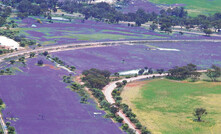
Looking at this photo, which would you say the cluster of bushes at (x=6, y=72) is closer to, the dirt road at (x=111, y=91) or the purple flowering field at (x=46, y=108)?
the purple flowering field at (x=46, y=108)

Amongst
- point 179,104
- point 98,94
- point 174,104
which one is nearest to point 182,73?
point 179,104

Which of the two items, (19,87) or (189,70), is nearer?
(19,87)

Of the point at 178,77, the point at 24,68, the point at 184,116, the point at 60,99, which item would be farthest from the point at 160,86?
the point at 24,68

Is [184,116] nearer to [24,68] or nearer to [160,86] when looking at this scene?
[160,86]

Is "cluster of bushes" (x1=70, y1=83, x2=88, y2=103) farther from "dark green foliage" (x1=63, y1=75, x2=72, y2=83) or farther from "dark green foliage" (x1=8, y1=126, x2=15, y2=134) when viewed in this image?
"dark green foliage" (x1=8, y1=126, x2=15, y2=134)

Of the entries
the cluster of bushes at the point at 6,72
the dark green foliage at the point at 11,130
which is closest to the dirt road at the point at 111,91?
the dark green foliage at the point at 11,130

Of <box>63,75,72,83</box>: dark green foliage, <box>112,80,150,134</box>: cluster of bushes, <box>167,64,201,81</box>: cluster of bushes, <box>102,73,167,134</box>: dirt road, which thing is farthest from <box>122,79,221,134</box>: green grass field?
<box>63,75,72,83</box>: dark green foliage
